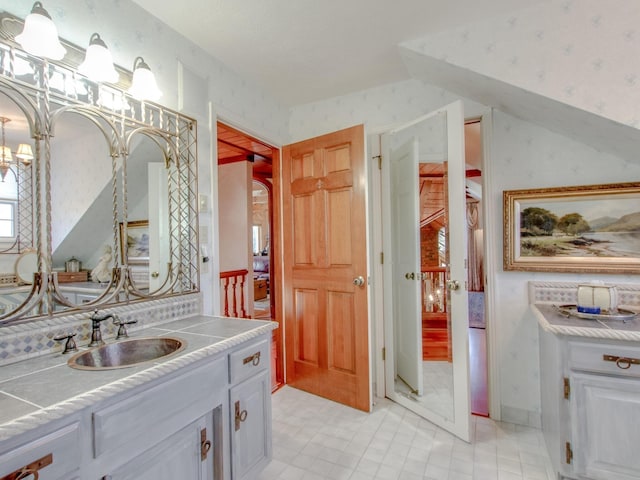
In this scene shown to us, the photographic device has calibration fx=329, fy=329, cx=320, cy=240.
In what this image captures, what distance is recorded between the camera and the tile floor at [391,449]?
1.77 m

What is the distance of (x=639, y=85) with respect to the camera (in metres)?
1.49

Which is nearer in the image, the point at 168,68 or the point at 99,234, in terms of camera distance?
the point at 99,234

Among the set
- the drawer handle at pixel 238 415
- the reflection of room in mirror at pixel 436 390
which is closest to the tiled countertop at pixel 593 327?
the reflection of room in mirror at pixel 436 390

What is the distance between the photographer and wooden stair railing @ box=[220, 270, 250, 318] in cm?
426

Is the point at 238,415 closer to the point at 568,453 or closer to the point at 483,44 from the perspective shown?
the point at 568,453

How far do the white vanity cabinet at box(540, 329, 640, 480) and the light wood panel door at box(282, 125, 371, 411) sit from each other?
3.76 ft

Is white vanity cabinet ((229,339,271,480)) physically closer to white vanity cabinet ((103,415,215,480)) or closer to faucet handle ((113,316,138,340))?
white vanity cabinet ((103,415,215,480))

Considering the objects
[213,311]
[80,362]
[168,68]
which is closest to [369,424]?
[213,311]

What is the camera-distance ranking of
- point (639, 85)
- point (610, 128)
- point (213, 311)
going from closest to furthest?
point (639, 85) < point (610, 128) < point (213, 311)

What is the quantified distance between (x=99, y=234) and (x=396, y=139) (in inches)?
88.7

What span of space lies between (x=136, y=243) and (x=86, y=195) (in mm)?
307

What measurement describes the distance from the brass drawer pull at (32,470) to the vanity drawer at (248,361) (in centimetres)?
68

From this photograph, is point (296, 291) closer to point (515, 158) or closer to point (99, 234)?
point (99, 234)

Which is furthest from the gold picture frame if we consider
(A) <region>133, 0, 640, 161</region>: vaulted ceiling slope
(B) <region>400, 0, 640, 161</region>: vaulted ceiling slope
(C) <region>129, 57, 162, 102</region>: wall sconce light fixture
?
(B) <region>400, 0, 640, 161</region>: vaulted ceiling slope
